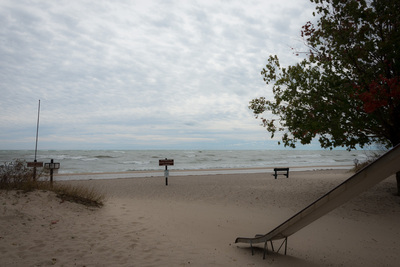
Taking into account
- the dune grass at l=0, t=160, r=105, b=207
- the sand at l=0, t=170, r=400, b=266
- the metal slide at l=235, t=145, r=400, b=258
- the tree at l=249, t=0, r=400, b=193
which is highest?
the tree at l=249, t=0, r=400, b=193

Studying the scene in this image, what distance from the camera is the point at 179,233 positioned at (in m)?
7.46

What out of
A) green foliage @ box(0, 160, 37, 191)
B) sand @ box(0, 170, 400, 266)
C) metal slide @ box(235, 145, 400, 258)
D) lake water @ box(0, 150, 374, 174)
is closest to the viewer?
metal slide @ box(235, 145, 400, 258)

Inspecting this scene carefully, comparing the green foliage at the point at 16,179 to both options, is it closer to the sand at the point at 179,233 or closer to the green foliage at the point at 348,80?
the sand at the point at 179,233

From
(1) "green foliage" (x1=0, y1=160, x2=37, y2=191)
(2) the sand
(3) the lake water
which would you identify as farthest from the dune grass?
(3) the lake water

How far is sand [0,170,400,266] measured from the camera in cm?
557

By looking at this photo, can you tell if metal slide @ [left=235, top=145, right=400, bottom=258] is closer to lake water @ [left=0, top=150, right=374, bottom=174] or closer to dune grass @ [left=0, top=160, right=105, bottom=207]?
dune grass @ [left=0, top=160, right=105, bottom=207]

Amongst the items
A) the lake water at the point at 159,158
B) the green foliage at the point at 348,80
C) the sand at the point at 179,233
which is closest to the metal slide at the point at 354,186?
the sand at the point at 179,233

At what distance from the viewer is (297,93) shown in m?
11.7

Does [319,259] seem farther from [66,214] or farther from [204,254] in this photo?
[66,214]

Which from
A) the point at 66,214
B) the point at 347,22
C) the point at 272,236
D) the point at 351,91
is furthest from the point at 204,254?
the point at 347,22

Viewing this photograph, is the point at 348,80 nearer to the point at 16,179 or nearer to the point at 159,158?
the point at 16,179

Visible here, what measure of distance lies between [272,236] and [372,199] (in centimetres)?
904

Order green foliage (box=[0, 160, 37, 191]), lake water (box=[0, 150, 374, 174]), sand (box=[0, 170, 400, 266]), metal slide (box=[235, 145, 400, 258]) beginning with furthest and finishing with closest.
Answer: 1. lake water (box=[0, 150, 374, 174])
2. green foliage (box=[0, 160, 37, 191])
3. sand (box=[0, 170, 400, 266])
4. metal slide (box=[235, 145, 400, 258])

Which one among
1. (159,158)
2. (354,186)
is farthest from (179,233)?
(159,158)
